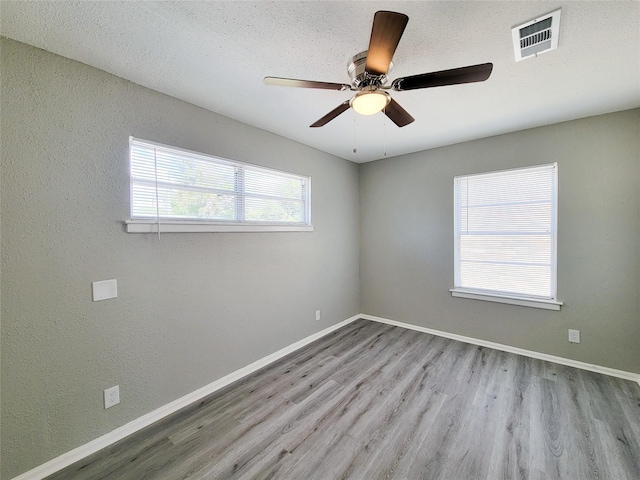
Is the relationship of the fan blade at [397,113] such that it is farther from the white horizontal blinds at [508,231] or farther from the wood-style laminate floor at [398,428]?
the wood-style laminate floor at [398,428]

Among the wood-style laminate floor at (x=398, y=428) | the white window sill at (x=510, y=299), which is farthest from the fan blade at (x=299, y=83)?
the white window sill at (x=510, y=299)

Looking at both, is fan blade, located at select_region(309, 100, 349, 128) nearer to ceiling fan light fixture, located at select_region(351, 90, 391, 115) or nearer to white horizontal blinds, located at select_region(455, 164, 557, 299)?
ceiling fan light fixture, located at select_region(351, 90, 391, 115)

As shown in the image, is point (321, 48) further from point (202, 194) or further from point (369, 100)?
point (202, 194)

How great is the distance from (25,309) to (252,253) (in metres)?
1.60

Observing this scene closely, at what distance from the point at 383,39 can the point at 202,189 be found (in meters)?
1.85

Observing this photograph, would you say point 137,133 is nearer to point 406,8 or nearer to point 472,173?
point 406,8

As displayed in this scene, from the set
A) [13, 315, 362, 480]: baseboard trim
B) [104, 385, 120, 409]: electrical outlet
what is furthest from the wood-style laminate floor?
[104, 385, 120, 409]: electrical outlet

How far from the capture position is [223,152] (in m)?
2.46

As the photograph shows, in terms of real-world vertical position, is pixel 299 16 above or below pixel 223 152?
above

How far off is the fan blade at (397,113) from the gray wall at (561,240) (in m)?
1.90

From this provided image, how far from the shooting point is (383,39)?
1.14 m

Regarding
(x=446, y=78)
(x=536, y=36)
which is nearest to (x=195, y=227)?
(x=446, y=78)

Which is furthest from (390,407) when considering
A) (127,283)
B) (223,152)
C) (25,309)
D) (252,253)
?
(223,152)

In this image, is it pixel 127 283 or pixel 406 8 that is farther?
pixel 127 283
